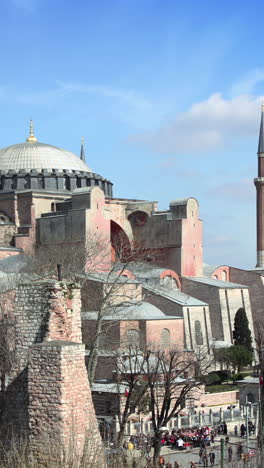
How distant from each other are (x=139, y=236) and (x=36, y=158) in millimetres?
8027

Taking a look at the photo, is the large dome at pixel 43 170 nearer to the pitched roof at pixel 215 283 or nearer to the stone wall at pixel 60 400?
the pitched roof at pixel 215 283

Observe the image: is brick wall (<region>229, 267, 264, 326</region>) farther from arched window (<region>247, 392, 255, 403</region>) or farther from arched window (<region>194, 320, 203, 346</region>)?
arched window (<region>247, 392, 255, 403</region>)

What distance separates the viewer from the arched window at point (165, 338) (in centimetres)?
3128

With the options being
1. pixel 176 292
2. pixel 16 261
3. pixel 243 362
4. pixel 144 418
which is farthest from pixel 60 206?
pixel 144 418

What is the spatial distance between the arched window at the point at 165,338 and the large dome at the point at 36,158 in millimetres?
16298

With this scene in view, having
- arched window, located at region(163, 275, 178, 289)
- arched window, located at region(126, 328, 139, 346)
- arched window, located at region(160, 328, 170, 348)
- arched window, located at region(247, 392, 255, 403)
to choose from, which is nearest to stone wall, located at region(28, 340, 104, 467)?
arched window, located at region(247, 392, 255, 403)

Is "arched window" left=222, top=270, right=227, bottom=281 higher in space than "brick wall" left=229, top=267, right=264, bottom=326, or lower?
higher

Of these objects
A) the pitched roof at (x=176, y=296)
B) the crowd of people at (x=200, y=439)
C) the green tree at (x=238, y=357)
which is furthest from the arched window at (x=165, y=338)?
the crowd of people at (x=200, y=439)

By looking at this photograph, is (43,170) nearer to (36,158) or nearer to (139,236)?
(36,158)

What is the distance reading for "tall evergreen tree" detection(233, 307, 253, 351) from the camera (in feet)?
118

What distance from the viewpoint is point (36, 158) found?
45.2m

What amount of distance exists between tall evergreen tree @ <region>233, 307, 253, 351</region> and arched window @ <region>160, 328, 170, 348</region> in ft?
17.0

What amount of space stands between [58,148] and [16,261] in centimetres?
1289

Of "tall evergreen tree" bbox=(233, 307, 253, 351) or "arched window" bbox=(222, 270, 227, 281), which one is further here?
"arched window" bbox=(222, 270, 227, 281)
